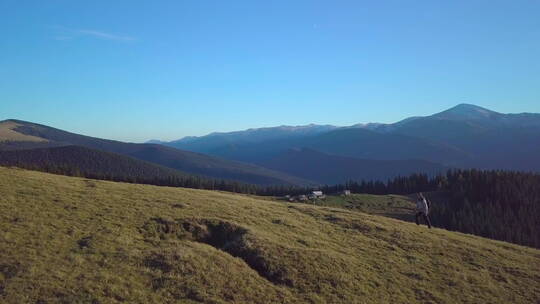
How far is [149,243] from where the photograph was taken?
90.7 ft

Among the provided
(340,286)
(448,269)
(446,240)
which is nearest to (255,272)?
(340,286)

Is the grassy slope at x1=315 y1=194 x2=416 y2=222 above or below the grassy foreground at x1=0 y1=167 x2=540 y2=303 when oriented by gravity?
below

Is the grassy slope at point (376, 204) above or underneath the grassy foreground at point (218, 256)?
underneath

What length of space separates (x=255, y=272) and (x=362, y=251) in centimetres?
1069

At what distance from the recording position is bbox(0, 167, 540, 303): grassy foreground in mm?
21500

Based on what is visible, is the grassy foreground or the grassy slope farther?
the grassy slope

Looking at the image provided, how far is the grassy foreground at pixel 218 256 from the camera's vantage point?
21.5m

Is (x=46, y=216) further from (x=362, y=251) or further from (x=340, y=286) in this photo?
(x=362, y=251)

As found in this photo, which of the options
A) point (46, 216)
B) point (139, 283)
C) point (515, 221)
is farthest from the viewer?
point (515, 221)

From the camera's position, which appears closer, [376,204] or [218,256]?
[218,256]

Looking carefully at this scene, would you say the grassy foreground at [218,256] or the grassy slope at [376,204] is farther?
the grassy slope at [376,204]

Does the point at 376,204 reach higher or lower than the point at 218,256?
lower

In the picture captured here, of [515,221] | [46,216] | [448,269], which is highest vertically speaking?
[46,216]

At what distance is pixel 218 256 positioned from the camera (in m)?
26.7
